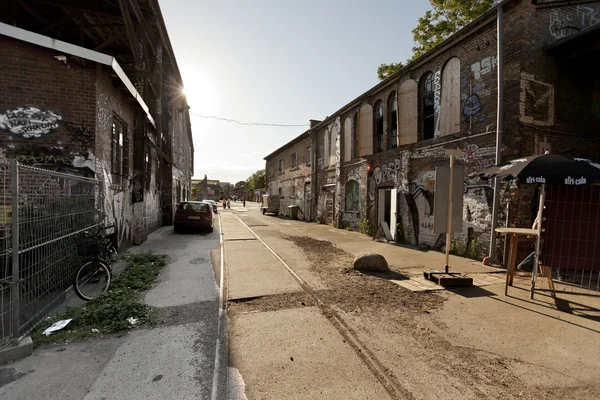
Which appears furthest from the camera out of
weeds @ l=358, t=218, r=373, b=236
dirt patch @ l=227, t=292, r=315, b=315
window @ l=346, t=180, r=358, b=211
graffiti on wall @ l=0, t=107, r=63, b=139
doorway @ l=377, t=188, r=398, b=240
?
window @ l=346, t=180, r=358, b=211

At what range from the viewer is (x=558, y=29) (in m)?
7.54

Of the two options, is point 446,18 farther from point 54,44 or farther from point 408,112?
point 54,44

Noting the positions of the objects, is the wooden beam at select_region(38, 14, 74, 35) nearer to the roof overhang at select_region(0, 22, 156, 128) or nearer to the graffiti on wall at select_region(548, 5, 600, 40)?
the roof overhang at select_region(0, 22, 156, 128)

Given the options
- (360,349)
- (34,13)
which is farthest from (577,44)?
(34,13)

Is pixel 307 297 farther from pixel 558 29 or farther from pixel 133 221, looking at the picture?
pixel 558 29

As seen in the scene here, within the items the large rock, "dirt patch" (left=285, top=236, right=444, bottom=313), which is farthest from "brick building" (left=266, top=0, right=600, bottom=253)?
"dirt patch" (left=285, top=236, right=444, bottom=313)

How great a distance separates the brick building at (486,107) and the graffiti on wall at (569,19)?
27mm

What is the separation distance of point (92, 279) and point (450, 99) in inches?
421

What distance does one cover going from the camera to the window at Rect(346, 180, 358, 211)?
14.7 metres

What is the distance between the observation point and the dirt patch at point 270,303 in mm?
4270

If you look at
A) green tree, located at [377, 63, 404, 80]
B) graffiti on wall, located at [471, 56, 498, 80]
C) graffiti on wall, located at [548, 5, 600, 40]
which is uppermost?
green tree, located at [377, 63, 404, 80]

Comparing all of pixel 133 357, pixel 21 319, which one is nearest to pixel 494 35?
pixel 133 357

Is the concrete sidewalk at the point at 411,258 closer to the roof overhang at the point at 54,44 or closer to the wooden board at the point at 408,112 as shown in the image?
the wooden board at the point at 408,112

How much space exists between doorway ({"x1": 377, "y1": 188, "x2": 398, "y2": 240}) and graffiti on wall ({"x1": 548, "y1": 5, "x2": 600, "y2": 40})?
21.2ft
